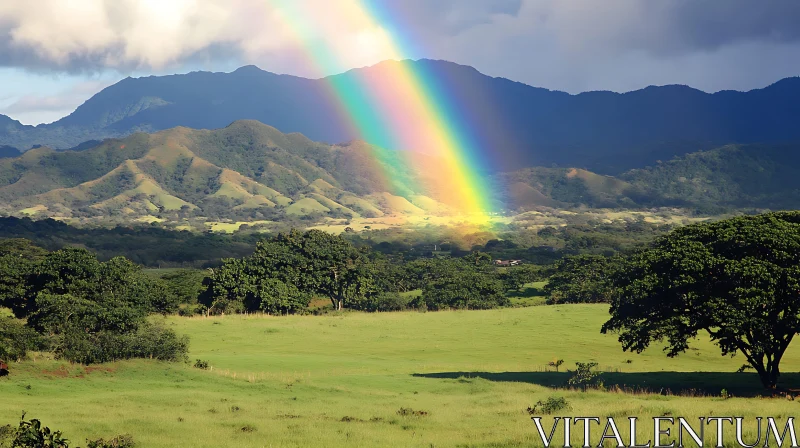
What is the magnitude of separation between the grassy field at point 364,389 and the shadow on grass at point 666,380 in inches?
4.4

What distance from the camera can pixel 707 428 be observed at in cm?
2227

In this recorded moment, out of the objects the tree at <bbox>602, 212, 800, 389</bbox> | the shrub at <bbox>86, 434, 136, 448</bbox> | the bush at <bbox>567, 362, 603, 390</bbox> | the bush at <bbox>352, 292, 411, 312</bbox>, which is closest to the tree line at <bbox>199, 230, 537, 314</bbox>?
the bush at <bbox>352, 292, 411, 312</bbox>

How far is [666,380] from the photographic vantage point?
38.9 m

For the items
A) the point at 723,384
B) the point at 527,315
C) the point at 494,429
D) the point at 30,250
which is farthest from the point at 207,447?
the point at 30,250

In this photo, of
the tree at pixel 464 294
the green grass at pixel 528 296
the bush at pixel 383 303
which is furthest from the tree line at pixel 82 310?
the green grass at pixel 528 296

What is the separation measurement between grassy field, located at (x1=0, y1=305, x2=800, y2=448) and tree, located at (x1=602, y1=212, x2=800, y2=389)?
8.80 feet

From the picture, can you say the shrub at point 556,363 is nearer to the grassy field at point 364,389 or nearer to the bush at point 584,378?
the grassy field at point 364,389

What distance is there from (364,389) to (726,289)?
55.0ft

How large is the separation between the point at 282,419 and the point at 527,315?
52825mm

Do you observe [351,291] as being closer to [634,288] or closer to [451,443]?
[634,288]

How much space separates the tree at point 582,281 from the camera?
96.9 m

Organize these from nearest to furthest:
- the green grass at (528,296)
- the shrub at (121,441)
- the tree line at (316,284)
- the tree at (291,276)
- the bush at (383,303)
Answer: the shrub at (121,441)
the tree at (291,276)
the tree line at (316,284)
the bush at (383,303)
the green grass at (528,296)

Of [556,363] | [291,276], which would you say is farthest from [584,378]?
[291,276]

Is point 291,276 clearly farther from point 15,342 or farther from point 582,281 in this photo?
point 15,342
